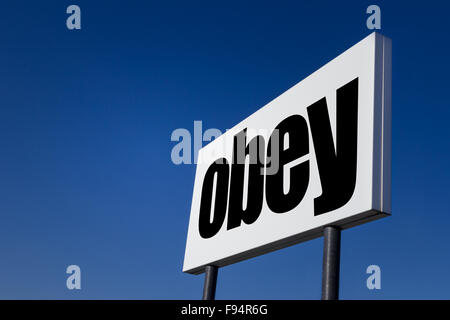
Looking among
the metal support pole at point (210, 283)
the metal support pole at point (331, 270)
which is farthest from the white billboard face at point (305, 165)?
the metal support pole at point (331, 270)

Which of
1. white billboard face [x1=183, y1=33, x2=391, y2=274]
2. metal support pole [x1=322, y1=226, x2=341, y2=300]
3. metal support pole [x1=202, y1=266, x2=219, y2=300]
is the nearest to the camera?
metal support pole [x1=322, y1=226, x2=341, y2=300]

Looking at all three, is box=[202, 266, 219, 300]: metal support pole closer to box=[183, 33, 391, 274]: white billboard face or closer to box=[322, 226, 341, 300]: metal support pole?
box=[183, 33, 391, 274]: white billboard face

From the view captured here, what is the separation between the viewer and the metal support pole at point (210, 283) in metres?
5.68

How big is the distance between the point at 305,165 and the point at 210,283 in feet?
6.18

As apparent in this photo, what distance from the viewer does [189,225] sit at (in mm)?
6855

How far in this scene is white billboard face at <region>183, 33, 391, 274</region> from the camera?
4.11 m

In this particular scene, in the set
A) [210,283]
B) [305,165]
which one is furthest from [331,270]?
[210,283]

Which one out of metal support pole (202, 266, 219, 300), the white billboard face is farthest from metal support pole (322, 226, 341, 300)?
metal support pole (202, 266, 219, 300)

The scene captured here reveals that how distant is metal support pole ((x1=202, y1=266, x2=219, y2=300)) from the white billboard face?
3.5 inches

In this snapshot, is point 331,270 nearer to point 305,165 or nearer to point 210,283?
point 305,165

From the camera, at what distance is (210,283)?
582 cm

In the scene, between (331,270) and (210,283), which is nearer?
(331,270)

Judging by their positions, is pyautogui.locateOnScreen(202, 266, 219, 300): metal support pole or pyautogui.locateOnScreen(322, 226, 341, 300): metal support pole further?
pyautogui.locateOnScreen(202, 266, 219, 300): metal support pole
